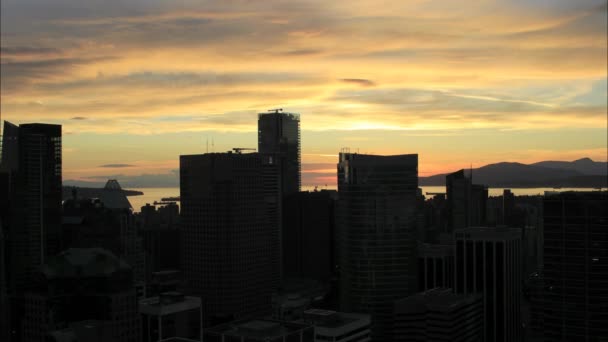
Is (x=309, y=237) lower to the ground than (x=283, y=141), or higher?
lower

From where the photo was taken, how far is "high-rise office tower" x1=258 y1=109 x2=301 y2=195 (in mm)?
132750

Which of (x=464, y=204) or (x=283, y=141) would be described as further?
(x=283, y=141)

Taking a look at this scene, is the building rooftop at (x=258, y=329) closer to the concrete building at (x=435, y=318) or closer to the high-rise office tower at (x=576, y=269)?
the concrete building at (x=435, y=318)

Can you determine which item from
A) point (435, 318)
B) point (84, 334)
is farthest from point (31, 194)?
point (435, 318)

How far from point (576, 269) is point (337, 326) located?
19049 mm

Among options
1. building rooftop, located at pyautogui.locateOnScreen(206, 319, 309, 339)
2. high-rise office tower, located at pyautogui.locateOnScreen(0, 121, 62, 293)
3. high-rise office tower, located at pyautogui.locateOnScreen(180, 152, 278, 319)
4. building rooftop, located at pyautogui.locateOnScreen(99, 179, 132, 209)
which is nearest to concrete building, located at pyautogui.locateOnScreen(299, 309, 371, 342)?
building rooftop, located at pyautogui.locateOnScreen(206, 319, 309, 339)

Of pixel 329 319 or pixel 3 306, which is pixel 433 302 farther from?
pixel 3 306

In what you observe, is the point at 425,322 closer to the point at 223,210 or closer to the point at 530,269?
the point at 223,210

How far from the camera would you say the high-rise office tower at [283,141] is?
132750 millimetres

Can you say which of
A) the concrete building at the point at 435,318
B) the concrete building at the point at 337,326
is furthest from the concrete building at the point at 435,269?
the concrete building at the point at 337,326

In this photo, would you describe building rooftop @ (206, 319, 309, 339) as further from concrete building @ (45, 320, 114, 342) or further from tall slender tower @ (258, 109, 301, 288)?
tall slender tower @ (258, 109, 301, 288)

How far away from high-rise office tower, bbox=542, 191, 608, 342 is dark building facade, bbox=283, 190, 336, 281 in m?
52.9

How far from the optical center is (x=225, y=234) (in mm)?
69875

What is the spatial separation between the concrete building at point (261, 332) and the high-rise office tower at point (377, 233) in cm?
1576
